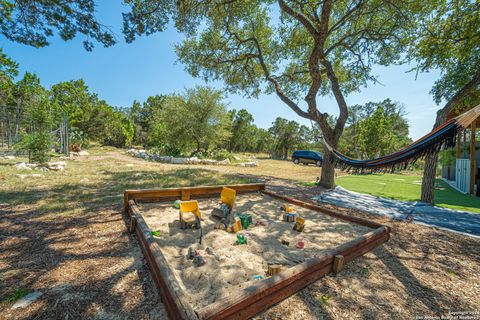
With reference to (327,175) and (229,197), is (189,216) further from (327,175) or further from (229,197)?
(327,175)

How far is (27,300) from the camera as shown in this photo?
139 cm

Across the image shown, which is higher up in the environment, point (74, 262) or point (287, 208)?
point (287, 208)

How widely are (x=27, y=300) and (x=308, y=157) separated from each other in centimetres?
1886

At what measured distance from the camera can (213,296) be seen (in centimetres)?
145

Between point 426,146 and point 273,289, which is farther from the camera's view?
point 426,146

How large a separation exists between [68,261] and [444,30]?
8.21m

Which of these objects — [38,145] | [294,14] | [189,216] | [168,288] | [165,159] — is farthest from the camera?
[165,159]

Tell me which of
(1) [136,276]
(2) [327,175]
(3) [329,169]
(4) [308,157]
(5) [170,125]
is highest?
(5) [170,125]

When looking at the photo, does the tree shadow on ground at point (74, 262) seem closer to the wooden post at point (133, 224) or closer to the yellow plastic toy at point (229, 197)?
the wooden post at point (133, 224)

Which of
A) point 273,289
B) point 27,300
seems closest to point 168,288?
point 273,289

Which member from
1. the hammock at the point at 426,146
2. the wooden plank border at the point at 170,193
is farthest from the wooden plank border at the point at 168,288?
the hammock at the point at 426,146

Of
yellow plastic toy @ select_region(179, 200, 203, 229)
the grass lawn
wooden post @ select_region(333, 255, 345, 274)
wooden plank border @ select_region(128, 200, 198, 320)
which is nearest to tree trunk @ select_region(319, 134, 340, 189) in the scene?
the grass lawn

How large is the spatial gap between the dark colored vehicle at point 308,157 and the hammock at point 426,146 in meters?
14.8

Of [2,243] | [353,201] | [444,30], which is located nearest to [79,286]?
[2,243]
